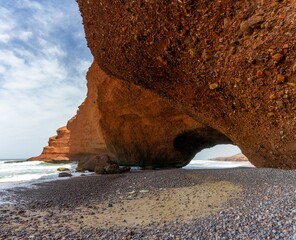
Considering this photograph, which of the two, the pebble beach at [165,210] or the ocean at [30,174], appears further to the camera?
the ocean at [30,174]

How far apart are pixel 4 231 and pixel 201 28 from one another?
5556 mm

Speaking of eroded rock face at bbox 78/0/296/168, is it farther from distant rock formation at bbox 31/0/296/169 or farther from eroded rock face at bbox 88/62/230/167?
eroded rock face at bbox 88/62/230/167

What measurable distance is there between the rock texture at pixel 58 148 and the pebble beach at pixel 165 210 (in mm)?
29938

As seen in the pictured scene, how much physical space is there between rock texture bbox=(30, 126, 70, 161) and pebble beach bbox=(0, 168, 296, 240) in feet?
98.2

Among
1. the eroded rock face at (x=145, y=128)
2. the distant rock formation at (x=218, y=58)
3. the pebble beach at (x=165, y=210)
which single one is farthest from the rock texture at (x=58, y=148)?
the pebble beach at (x=165, y=210)

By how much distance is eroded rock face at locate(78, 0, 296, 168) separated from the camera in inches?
210

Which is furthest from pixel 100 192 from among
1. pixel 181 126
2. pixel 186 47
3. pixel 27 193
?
pixel 181 126

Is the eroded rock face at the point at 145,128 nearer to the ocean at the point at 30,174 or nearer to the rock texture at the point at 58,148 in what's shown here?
the ocean at the point at 30,174

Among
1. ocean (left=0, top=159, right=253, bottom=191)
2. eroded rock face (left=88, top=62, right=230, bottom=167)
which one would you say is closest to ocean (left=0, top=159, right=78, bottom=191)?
ocean (left=0, top=159, right=253, bottom=191)

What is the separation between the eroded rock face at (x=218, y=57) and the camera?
17.5 feet

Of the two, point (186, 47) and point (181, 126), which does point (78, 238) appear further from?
point (181, 126)

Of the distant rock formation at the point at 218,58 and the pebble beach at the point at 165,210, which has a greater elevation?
the distant rock formation at the point at 218,58

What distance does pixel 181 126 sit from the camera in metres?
13.1

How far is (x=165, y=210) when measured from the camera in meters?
4.23
